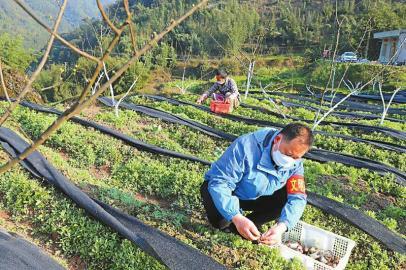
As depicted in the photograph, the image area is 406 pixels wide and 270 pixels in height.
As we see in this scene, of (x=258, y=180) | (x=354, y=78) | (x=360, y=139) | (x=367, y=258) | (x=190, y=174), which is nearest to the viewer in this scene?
(x=258, y=180)

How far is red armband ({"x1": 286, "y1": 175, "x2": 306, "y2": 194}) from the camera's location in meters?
3.62

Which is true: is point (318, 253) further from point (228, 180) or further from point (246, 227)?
point (228, 180)

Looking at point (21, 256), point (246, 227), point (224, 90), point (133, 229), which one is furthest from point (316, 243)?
point (224, 90)

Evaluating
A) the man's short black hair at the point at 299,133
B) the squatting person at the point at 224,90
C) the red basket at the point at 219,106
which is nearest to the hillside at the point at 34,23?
the man's short black hair at the point at 299,133

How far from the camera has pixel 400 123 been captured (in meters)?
10.5

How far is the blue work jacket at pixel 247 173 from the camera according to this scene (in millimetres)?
3381

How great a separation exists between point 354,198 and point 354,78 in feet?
70.6

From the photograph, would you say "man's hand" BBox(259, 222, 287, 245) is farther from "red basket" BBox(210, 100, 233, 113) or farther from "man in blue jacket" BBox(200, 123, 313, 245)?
"red basket" BBox(210, 100, 233, 113)

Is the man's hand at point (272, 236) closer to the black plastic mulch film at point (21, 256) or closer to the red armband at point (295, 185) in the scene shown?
the red armband at point (295, 185)

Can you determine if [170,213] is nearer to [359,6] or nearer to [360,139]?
[360,139]

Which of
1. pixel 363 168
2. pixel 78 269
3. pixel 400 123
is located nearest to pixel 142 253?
pixel 78 269

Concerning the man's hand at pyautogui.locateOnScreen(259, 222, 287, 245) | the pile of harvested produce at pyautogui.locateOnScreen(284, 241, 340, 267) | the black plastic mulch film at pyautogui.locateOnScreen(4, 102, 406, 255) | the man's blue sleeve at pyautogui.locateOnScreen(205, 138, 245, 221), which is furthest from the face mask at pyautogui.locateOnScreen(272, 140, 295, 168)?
the black plastic mulch film at pyautogui.locateOnScreen(4, 102, 406, 255)

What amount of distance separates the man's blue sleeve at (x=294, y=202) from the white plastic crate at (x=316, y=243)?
566 millimetres

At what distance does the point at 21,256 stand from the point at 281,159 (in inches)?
89.3
